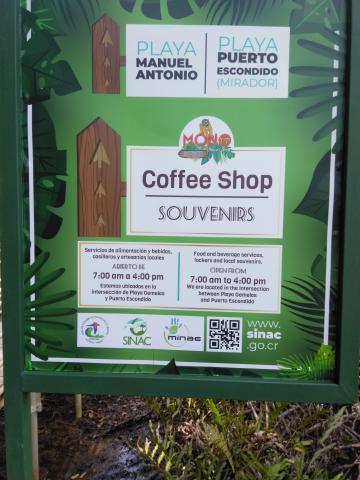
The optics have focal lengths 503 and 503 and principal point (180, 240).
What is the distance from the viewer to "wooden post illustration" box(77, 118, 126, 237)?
2.12 meters

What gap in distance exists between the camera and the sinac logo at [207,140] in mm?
2090

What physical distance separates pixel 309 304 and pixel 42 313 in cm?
115

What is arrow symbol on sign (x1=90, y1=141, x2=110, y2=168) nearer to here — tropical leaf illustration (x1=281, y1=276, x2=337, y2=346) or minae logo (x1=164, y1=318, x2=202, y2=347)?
minae logo (x1=164, y1=318, x2=202, y2=347)

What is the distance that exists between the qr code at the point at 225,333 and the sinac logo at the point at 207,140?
0.68m

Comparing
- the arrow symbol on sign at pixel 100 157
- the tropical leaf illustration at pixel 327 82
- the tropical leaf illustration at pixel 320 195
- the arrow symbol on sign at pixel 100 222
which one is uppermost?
the tropical leaf illustration at pixel 327 82

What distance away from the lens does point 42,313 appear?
2182 mm

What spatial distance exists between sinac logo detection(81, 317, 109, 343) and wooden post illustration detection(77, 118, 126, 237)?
37 centimetres

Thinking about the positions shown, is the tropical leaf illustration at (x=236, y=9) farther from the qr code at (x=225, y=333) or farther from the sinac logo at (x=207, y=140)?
the qr code at (x=225, y=333)

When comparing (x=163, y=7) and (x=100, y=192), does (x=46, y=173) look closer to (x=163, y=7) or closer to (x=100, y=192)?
(x=100, y=192)

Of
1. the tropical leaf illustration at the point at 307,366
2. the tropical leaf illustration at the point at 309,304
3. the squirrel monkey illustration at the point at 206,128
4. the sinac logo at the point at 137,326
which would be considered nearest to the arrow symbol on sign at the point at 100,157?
the squirrel monkey illustration at the point at 206,128

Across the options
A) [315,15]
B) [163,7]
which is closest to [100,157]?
[163,7]

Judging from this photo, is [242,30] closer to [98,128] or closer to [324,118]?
[324,118]

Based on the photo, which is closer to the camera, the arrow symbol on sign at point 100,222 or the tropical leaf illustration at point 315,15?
the tropical leaf illustration at point 315,15

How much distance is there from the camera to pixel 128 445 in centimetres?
336
